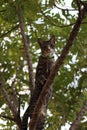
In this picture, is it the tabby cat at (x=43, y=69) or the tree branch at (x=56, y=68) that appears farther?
the tabby cat at (x=43, y=69)

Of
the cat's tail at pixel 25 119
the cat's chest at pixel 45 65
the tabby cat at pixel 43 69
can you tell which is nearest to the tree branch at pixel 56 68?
the cat's tail at pixel 25 119

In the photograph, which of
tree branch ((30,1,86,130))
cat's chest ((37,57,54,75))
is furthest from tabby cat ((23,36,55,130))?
tree branch ((30,1,86,130))

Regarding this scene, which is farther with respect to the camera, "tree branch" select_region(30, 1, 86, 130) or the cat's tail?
the cat's tail

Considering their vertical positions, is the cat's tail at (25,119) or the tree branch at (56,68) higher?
the tree branch at (56,68)

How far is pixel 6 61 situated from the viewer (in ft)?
26.6

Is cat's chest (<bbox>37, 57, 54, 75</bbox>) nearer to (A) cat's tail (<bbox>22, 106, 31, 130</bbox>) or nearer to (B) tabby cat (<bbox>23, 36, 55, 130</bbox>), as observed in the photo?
(B) tabby cat (<bbox>23, 36, 55, 130</bbox>)

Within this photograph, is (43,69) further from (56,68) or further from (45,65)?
(56,68)

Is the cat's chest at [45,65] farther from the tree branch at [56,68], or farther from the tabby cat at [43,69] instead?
the tree branch at [56,68]

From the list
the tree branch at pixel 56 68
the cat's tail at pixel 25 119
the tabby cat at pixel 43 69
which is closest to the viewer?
the tree branch at pixel 56 68

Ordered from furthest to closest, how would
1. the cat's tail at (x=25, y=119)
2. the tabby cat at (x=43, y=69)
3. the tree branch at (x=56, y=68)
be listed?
the tabby cat at (x=43, y=69) < the cat's tail at (x=25, y=119) < the tree branch at (x=56, y=68)

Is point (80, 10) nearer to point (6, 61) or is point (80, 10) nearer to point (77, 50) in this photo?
point (77, 50)

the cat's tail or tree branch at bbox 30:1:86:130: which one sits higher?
tree branch at bbox 30:1:86:130

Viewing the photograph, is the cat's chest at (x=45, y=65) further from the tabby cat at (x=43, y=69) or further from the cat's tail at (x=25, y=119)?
the cat's tail at (x=25, y=119)

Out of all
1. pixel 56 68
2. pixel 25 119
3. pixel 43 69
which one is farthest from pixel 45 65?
pixel 56 68
